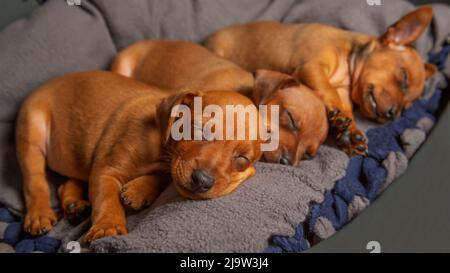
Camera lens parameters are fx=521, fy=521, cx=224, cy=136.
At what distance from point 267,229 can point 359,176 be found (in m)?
0.92

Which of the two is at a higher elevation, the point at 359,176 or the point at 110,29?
the point at 110,29

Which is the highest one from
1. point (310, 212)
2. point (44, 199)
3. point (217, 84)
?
point (217, 84)

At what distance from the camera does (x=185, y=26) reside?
457cm

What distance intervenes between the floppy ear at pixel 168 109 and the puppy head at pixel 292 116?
24.6 inches

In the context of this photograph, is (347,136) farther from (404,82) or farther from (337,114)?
(404,82)

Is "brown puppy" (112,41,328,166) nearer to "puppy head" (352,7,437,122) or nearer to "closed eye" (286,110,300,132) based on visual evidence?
"closed eye" (286,110,300,132)

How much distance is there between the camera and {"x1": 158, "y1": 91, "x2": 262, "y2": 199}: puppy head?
2598 mm

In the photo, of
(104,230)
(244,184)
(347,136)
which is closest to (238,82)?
(347,136)

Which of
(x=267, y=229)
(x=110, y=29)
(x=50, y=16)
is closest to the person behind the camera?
(x=267, y=229)

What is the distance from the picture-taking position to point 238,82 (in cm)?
358

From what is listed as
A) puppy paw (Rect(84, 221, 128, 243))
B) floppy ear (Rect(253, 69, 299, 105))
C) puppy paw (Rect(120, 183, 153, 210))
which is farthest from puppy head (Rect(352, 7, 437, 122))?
puppy paw (Rect(84, 221, 128, 243))

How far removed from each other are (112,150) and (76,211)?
438 millimetres
